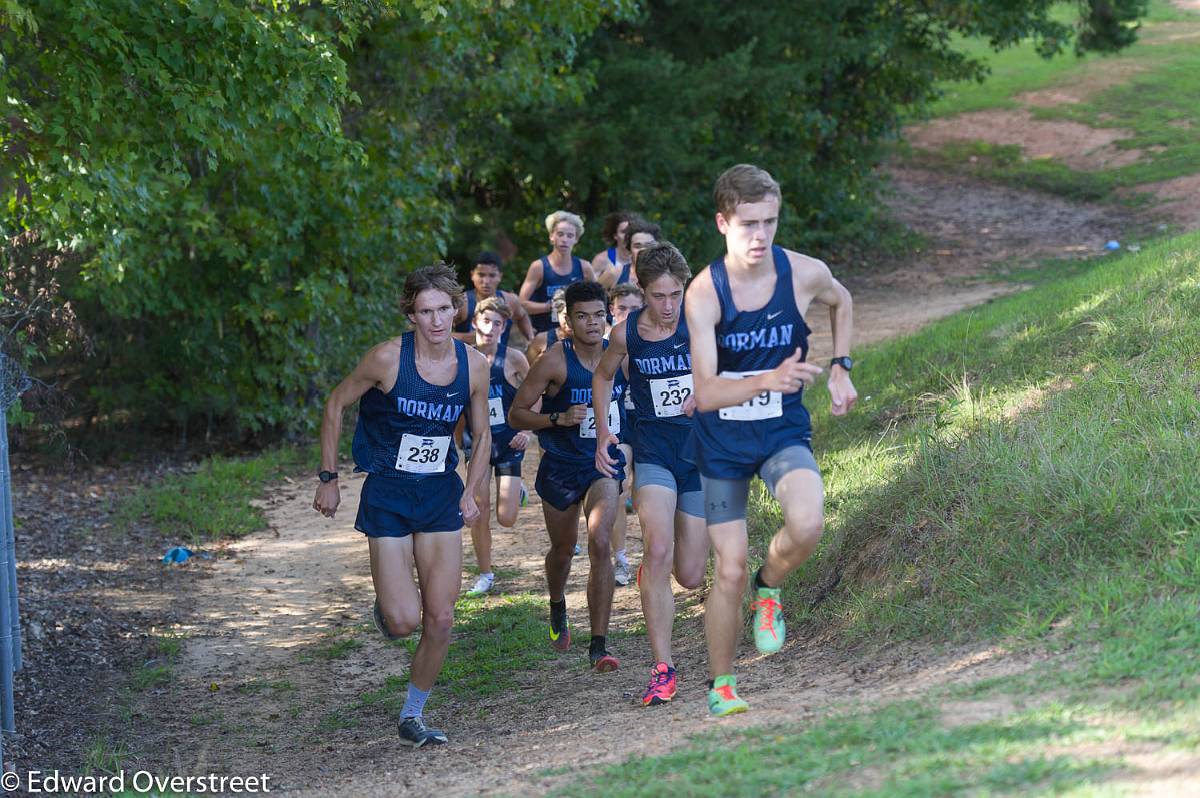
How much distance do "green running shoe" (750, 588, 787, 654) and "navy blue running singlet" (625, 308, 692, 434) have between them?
137cm

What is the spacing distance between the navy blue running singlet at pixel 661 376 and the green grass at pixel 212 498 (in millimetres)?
5731

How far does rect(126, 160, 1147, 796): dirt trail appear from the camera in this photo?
5.61 metres

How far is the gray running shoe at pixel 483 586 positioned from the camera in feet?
30.1

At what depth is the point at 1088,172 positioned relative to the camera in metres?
27.7

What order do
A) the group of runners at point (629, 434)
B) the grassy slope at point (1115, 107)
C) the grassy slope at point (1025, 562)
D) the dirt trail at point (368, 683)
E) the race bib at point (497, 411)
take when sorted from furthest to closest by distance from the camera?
1. the grassy slope at point (1115, 107)
2. the race bib at point (497, 411)
3. the dirt trail at point (368, 683)
4. the group of runners at point (629, 434)
5. the grassy slope at point (1025, 562)

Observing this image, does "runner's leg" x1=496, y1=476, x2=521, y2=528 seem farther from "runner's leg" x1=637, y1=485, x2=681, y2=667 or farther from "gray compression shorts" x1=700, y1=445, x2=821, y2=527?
"gray compression shorts" x1=700, y1=445, x2=821, y2=527

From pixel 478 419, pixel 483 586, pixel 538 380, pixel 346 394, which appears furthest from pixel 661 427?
pixel 483 586

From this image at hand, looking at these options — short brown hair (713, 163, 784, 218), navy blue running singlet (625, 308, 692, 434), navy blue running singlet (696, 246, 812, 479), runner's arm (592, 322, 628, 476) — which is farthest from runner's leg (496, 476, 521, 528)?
short brown hair (713, 163, 784, 218)

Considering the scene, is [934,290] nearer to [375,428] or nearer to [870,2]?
[870,2]

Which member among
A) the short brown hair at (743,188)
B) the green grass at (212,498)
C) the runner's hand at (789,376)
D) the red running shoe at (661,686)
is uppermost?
the short brown hair at (743,188)

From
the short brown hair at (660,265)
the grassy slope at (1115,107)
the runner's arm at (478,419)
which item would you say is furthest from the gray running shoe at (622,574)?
the grassy slope at (1115,107)

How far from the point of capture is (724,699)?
5.45 meters

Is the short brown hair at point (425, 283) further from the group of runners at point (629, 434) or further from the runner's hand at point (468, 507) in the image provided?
the runner's hand at point (468, 507)

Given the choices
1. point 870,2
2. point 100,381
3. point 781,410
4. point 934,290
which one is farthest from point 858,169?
point 781,410
